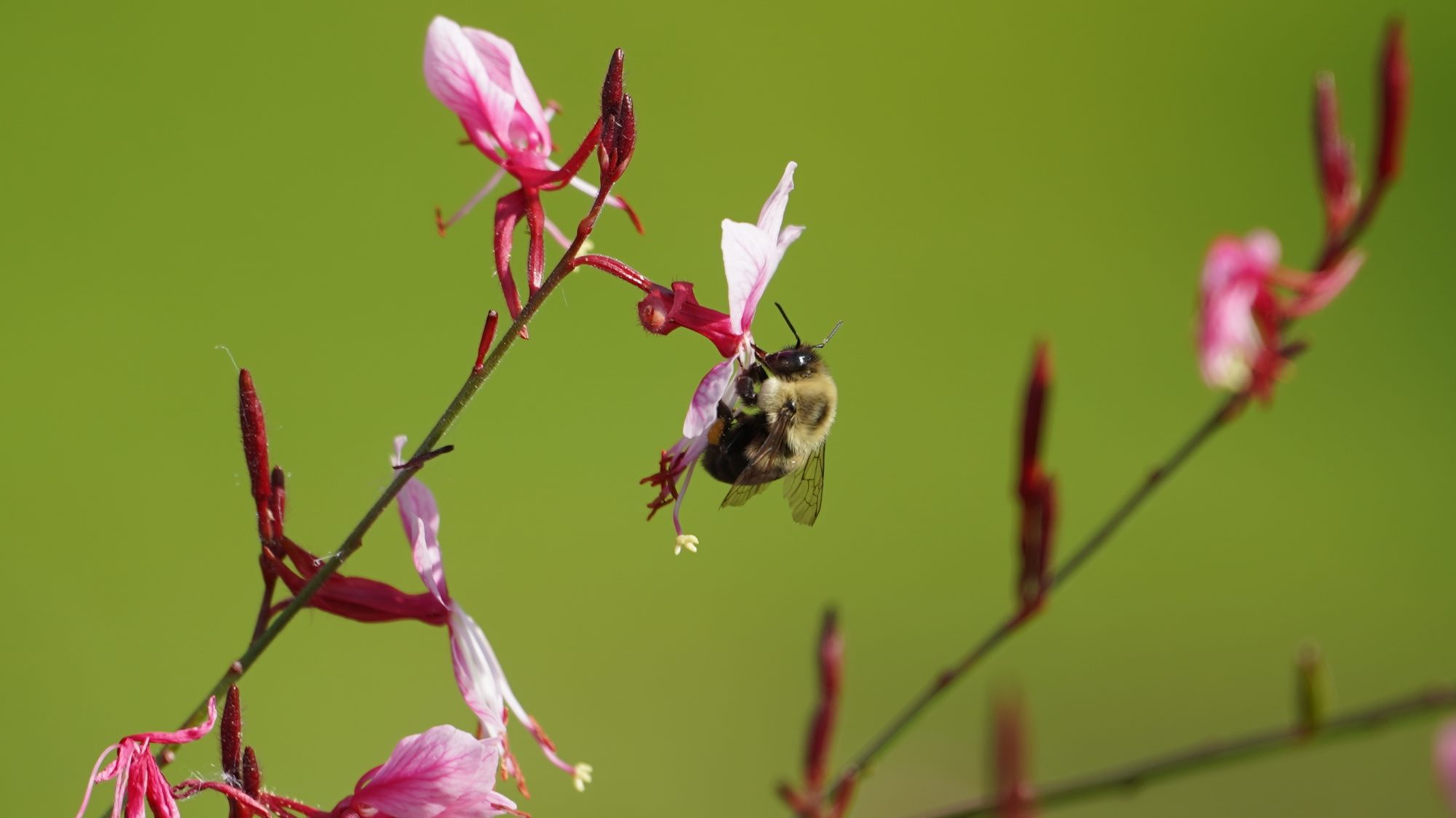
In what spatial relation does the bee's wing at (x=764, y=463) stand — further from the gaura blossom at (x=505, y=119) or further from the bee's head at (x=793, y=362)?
the gaura blossom at (x=505, y=119)

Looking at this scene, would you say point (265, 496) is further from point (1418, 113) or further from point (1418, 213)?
point (1418, 113)

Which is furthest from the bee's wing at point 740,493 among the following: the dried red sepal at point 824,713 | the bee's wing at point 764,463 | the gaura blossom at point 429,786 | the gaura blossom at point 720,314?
the dried red sepal at point 824,713

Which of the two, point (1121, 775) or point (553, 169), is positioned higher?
point (553, 169)

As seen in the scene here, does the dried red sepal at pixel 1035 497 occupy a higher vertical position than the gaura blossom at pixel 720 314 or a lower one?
lower

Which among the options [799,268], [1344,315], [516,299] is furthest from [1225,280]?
[1344,315]

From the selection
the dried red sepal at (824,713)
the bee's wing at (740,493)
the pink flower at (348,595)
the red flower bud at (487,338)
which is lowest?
the dried red sepal at (824,713)

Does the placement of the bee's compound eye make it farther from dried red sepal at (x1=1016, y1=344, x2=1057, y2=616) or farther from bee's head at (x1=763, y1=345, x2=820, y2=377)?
dried red sepal at (x1=1016, y1=344, x2=1057, y2=616)
